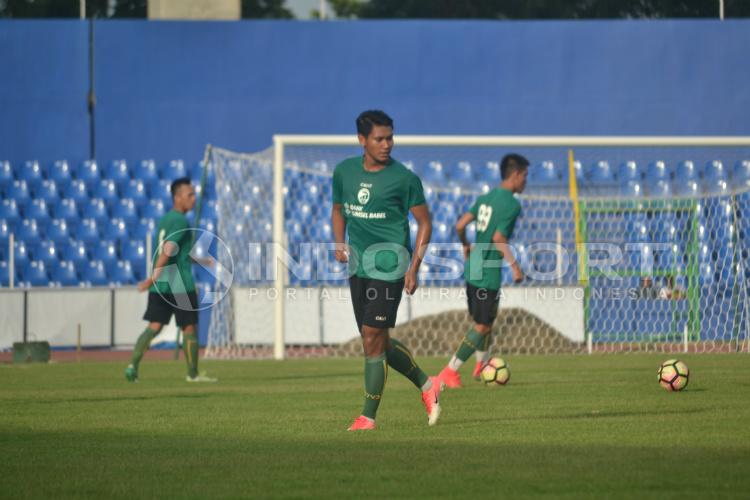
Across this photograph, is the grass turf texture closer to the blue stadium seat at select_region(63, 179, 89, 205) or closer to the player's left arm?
the player's left arm

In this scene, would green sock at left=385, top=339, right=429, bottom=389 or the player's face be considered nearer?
the player's face

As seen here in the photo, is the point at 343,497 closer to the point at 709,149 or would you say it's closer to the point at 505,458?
the point at 505,458

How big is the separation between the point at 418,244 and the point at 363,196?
0.48 m

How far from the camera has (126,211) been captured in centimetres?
2280

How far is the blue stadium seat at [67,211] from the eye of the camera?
22.8 metres

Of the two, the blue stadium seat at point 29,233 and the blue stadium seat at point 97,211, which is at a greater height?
A: the blue stadium seat at point 97,211

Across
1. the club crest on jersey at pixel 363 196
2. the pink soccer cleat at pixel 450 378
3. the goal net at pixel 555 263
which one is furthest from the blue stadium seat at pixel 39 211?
the club crest on jersey at pixel 363 196

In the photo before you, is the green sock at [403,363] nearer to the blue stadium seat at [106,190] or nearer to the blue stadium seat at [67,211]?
the blue stadium seat at [106,190]

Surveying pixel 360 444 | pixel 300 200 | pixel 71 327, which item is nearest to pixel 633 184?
pixel 300 200

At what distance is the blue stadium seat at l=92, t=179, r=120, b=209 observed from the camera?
22.7 metres

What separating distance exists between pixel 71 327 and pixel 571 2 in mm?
11826

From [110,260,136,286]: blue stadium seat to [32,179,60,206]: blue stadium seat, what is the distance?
191cm

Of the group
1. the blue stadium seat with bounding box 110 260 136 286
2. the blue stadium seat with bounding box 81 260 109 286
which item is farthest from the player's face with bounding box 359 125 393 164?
the blue stadium seat with bounding box 81 260 109 286

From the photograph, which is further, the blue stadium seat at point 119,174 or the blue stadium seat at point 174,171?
the blue stadium seat at point 119,174
